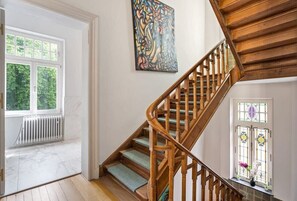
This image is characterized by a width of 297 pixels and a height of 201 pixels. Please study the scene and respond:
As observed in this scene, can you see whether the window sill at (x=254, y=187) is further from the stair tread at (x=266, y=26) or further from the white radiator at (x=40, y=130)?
the white radiator at (x=40, y=130)

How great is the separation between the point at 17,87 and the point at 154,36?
11.0ft

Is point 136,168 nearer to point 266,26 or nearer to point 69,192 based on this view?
point 69,192

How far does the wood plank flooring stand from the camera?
6.10 ft

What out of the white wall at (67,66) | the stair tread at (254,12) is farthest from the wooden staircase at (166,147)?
the white wall at (67,66)

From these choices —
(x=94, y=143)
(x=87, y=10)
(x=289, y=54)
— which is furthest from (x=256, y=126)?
(x=87, y=10)

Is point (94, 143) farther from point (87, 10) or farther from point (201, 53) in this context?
point (201, 53)

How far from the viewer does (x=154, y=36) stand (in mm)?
3166

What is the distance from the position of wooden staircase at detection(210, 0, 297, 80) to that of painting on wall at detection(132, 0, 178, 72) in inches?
50.2

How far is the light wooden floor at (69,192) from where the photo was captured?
73.2 inches

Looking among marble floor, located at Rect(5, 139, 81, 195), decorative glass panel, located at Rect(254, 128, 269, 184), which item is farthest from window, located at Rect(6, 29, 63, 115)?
decorative glass panel, located at Rect(254, 128, 269, 184)

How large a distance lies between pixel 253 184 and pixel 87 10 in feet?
16.3

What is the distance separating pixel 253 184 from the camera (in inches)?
159

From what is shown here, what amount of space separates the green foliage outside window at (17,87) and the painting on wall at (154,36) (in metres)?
2.96

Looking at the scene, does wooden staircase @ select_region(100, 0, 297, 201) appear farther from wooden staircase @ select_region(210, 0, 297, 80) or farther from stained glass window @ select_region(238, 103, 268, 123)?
stained glass window @ select_region(238, 103, 268, 123)
